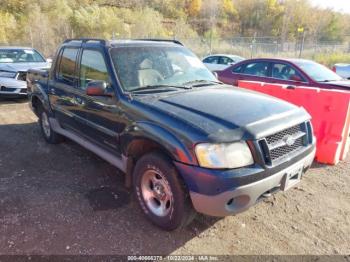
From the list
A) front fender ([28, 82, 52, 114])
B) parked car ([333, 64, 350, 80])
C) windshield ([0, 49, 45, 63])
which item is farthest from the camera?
parked car ([333, 64, 350, 80])

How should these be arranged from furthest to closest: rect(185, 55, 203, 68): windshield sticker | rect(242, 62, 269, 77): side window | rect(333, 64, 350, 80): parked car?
rect(333, 64, 350, 80): parked car < rect(242, 62, 269, 77): side window < rect(185, 55, 203, 68): windshield sticker

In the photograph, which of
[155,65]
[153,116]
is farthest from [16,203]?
[155,65]

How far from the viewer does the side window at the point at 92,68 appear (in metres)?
3.56

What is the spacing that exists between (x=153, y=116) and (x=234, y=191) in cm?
105

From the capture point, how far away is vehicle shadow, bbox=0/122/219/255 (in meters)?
2.81

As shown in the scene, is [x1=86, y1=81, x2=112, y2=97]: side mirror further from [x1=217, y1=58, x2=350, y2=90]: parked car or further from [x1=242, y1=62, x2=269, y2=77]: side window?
[x1=242, y1=62, x2=269, y2=77]: side window

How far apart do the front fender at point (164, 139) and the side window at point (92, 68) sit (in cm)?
81

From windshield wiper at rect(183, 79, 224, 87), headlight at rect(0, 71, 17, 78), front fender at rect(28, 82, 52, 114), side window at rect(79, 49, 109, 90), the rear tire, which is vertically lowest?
the rear tire

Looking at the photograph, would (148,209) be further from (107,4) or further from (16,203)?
(107,4)

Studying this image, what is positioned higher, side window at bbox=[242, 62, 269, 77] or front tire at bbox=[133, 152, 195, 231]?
side window at bbox=[242, 62, 269, 77]

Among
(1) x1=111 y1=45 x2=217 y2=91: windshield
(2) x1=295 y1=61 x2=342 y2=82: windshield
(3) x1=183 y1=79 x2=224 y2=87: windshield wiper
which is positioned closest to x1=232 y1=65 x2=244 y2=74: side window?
(2) x1=295 y1=61 x2=342 y2=82: windshield

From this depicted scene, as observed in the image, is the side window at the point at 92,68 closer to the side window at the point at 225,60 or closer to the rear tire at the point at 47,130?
the rear tire at the point at 47,130

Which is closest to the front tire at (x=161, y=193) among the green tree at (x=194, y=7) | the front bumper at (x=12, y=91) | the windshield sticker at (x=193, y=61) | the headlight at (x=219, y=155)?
the headlight at (x=219, y=155)

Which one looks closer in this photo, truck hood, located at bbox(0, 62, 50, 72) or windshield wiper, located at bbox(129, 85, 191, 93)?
windshield wiper, located at bbox(129, 85, 191, 93)
